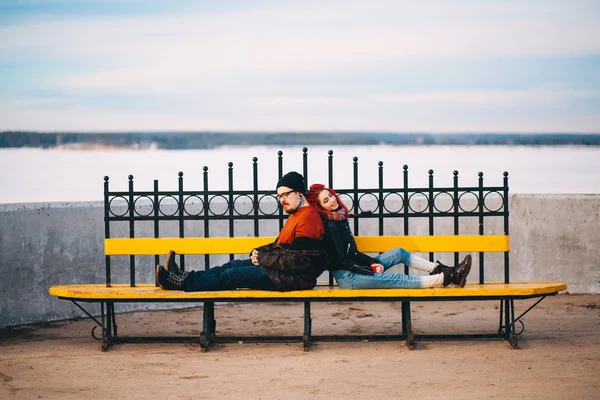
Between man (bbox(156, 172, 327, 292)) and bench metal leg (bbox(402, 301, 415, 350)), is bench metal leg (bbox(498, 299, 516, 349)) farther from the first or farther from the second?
man (bbox(156, 172, 327, 292))

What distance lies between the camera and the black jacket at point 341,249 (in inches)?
268

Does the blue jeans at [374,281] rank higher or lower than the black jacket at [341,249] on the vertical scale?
lower

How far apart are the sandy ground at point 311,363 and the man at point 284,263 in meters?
0.54

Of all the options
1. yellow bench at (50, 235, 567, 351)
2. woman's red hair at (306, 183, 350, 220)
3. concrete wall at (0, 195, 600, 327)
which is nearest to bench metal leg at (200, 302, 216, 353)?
yellow bench at (50, 235, 567, 351)

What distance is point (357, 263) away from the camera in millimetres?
6926

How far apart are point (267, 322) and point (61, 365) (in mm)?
2300

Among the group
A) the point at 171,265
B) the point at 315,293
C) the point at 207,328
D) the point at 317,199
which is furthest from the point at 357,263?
the point at 171,265

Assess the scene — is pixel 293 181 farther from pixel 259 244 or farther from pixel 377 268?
pixel 377 268

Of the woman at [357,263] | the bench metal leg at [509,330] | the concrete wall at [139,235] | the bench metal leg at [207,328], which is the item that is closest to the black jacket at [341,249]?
the woman at [357,263]

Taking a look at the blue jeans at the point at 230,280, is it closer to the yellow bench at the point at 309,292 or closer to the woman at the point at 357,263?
the yellow bench at the point at 309,292

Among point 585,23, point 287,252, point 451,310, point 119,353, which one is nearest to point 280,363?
point 287,252

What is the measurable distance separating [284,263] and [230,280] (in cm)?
47

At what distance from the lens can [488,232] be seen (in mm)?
9695

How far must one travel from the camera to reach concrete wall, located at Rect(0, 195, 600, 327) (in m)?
8.09
